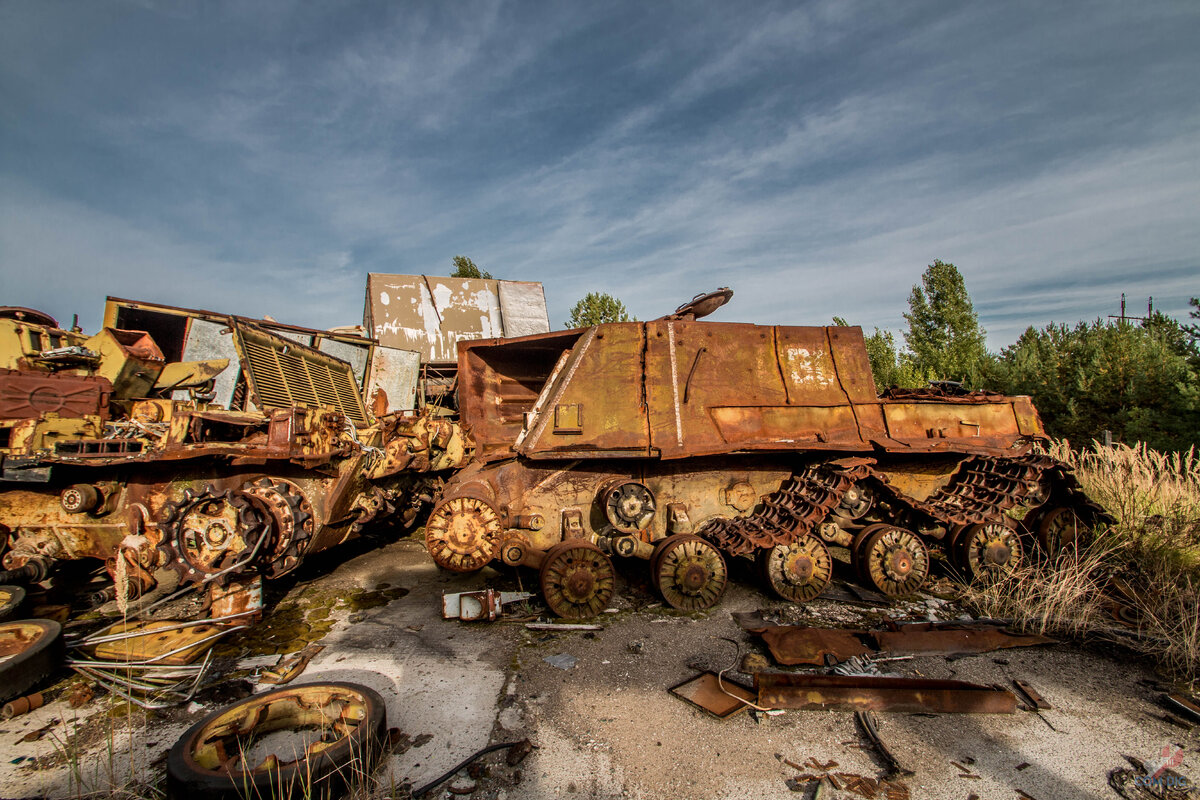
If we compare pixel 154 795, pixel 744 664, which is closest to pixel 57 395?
pixel 154 795

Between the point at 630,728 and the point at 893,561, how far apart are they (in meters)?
3.38

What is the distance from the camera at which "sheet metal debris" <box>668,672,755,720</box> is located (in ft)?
11.0

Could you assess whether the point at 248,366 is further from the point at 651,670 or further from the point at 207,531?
the point at 651,670

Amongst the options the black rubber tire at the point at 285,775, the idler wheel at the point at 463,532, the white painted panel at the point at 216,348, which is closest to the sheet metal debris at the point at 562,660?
the idler wheel at the point at 463,532

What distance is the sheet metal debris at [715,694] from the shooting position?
336 cm

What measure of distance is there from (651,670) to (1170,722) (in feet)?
9.93

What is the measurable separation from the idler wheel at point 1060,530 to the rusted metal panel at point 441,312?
12753 mm

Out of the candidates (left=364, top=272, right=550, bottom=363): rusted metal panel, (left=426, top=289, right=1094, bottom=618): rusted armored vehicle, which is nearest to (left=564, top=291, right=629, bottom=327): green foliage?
(left=364, top=272, right=550, bottom=363): rusted metal panel

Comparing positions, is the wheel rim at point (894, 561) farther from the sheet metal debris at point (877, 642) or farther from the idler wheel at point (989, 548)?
the sheet metal debris at point (877, 642)

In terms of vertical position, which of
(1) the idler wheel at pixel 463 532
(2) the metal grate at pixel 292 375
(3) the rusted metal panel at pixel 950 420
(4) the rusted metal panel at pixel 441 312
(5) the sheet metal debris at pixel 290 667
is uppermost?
(4) the rusted metal panel at pixel 441 312

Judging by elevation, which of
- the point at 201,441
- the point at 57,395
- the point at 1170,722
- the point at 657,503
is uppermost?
the point at 57,395

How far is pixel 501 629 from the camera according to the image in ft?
15.4

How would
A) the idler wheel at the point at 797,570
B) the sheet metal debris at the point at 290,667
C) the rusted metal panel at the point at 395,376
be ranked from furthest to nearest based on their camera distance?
the rusted metal panel at the point at 395,376 → the idler wheel at the point at 797,570 → the sheet metal debris at the point at 290,667

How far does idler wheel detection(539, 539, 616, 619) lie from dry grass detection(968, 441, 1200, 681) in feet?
11.1
